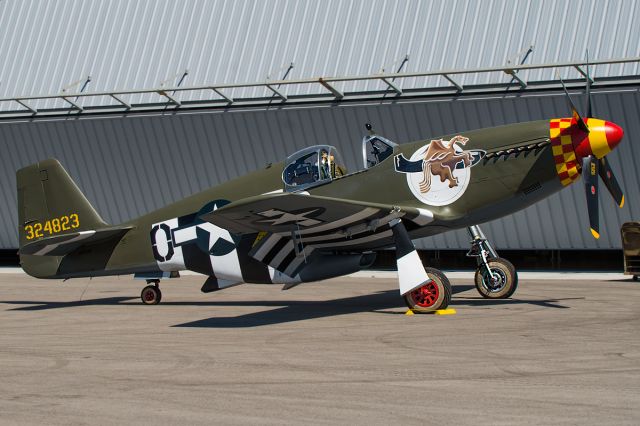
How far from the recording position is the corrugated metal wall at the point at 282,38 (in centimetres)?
2428

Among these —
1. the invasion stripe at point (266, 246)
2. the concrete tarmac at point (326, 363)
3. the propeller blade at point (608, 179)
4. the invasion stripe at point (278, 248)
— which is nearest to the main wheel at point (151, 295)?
the concrete tarmac at point (326, 363)

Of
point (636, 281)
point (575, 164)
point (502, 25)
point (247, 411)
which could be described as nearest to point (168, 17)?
point (502, 25)

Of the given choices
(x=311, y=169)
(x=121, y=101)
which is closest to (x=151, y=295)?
(x=311, y=169)

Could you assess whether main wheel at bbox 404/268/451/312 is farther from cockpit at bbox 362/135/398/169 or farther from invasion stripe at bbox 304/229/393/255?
cockpit at bbox 362/135/398/169

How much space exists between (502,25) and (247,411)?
1994cm

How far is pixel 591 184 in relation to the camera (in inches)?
574

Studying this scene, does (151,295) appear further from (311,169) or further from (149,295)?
(311,169)

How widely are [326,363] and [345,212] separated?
445 cm

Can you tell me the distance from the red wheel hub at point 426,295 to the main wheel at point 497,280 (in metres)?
2.67

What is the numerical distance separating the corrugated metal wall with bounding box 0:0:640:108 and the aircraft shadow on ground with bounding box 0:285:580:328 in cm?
810

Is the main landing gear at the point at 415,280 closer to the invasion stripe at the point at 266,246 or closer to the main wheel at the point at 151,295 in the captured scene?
the invasion stripe at the point at 266,246

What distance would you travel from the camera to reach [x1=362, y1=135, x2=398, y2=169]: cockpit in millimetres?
15133

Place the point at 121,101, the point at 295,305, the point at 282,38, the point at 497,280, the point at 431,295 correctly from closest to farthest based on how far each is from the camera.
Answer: the point at 431,295 < the point at 497,280 < the point at 295,305 < the point at 282,38 < the point at 121,101

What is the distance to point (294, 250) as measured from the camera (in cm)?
1523
